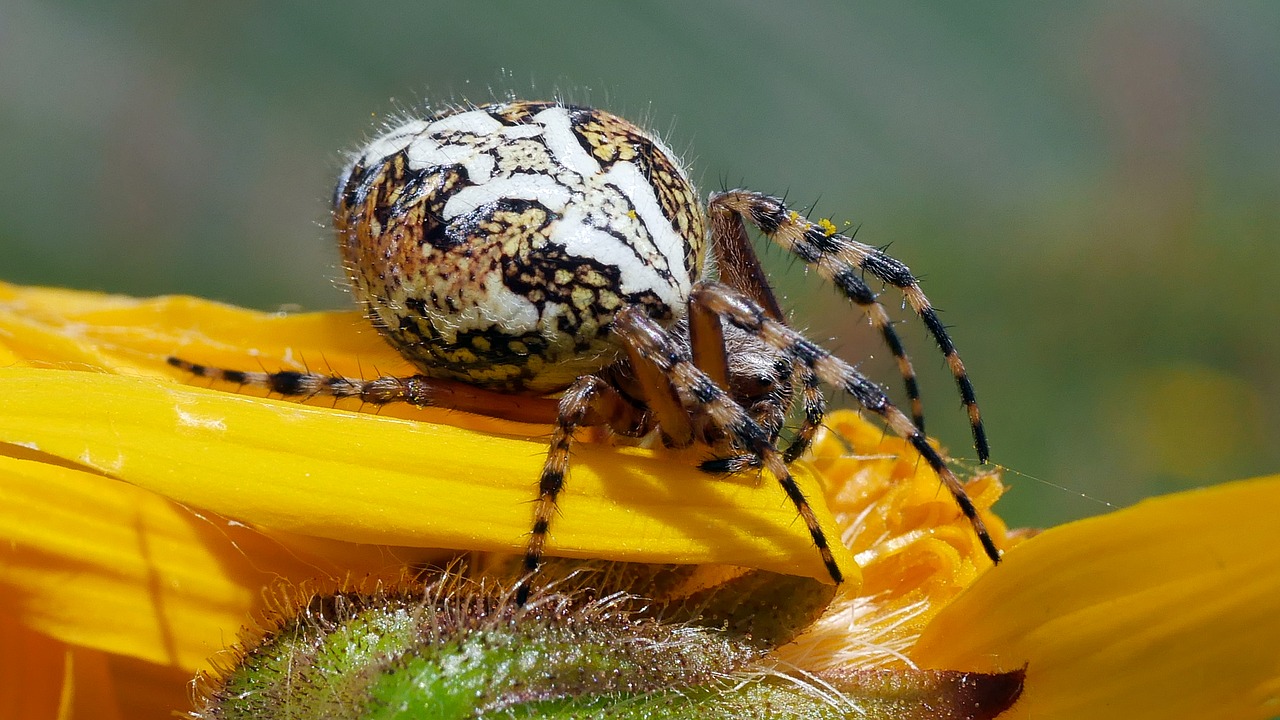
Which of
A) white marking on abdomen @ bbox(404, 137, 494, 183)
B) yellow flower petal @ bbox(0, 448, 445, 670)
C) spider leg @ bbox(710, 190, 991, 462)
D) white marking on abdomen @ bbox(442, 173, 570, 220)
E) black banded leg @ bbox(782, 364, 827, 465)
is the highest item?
white marking on abdomen @ bbox(404, 137, 494, 183)

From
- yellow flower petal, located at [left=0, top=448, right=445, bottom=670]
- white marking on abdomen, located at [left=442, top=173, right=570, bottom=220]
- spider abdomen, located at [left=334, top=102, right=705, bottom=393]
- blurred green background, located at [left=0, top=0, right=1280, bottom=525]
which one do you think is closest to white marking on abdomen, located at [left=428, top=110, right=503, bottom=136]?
spider abdomen, located at [left=334, top=102, right=705, bottom=393]

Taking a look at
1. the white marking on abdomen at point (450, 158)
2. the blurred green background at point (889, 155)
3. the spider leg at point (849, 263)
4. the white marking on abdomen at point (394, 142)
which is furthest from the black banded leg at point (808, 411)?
the white marking on abdomen at point (394, 142)

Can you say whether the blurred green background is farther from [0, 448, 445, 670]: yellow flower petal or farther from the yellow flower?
[0, 448, 445, 670]: yellow flower petal

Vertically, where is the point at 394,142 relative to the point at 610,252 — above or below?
above

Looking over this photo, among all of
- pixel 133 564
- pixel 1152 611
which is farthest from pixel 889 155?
pixel 133 564

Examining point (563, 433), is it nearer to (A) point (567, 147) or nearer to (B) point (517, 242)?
(B) point (517, 242)
